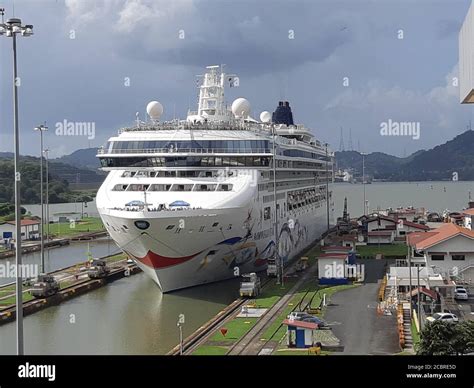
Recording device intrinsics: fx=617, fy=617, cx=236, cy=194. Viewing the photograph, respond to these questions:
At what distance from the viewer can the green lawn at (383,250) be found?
91.6ft

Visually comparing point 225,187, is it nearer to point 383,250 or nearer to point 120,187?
point 120,187

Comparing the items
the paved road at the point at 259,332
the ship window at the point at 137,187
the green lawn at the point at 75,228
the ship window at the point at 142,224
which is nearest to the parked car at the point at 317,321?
the paved road at the point at 259,332

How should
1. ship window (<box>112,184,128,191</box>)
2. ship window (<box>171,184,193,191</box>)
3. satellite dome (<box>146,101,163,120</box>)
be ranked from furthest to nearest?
satellite dome (<box>146,101,163,120</box>) < ship window (<box>112,184,128,191</box>) < ship window (<box>171,184,193,191</box>)

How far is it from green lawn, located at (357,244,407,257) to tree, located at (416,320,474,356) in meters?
17.7

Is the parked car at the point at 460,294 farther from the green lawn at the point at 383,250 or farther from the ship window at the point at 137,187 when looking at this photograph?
the green lawn at the point at 383,250

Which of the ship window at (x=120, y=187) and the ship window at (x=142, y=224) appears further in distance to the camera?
the ship window at (x=120, y=187)

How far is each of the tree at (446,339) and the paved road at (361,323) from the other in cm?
168

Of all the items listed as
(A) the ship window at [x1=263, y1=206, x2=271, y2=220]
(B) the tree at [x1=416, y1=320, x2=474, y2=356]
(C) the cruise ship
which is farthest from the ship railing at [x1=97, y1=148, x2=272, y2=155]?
(B) the tree at [x1=416, y1=320, x2=474, y2=356]

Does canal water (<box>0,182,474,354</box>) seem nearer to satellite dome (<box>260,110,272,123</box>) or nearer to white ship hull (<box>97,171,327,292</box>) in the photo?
white ship hull (<box>97,171,327,292</box>)

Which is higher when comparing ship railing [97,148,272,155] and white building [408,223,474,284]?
ship railing [97,148,272,155]

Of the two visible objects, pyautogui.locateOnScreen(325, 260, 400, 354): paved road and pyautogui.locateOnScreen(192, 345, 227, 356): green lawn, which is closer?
pyautogui.locateOnScreen(325, 260, 400, 354): paved road

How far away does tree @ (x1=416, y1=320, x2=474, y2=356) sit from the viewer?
31.0ft
